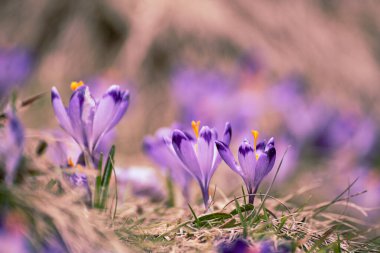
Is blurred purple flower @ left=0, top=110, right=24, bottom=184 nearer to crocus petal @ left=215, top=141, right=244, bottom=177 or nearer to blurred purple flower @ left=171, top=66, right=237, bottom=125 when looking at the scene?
crocus petal @ left=215, top=141, right=244, bottom=177

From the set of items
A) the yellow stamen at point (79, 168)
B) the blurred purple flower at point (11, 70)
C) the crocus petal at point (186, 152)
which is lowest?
the yellow stamen at point (79, 168)

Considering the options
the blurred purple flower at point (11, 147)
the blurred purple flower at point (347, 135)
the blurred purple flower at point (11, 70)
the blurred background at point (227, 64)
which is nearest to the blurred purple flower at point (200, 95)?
the blurred background at point (227, 64)

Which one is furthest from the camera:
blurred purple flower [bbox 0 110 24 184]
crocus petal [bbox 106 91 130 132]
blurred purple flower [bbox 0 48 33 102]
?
blurred purple flower [bbox 0 48 33 102]

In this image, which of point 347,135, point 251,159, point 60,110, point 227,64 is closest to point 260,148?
point 251,159

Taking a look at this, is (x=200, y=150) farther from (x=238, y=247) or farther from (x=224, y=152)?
(x=238, y=247)

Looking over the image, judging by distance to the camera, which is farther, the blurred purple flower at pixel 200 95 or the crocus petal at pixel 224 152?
the blurred purple flower at pixel 200 95

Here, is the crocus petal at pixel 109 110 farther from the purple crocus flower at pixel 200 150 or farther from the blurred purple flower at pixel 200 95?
the blurred purple flower at pixel 200 95

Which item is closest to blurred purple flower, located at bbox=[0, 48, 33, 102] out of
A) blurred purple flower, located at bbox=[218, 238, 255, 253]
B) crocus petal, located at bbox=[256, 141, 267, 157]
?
crocus petal, located at bbox=[256, 141, 267, 157]
